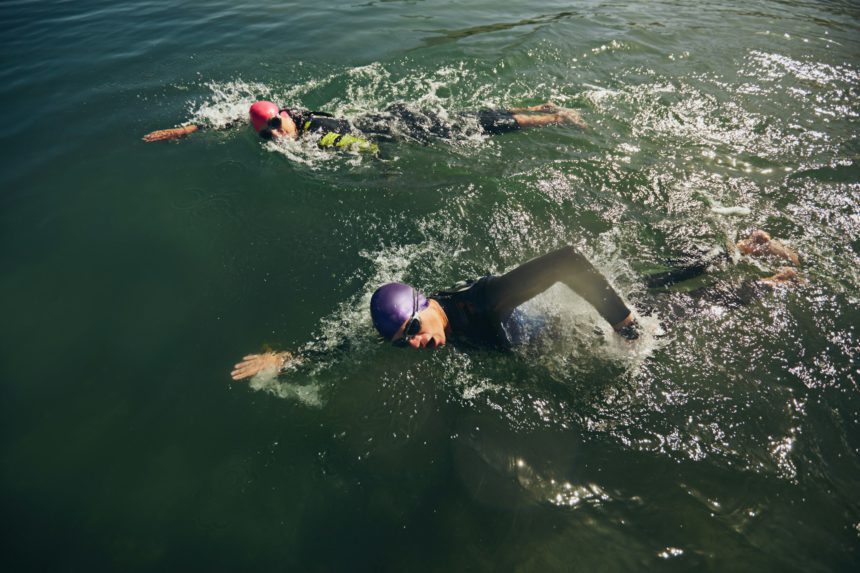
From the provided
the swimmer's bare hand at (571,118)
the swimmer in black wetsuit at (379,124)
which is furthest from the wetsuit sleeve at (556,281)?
the swimmer's bare hand at (571,118)

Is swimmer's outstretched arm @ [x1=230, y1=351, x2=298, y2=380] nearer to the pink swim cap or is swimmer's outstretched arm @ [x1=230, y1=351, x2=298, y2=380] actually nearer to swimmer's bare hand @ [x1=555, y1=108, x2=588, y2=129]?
the pink swim cap

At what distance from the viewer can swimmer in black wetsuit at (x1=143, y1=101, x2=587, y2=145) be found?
720 cm

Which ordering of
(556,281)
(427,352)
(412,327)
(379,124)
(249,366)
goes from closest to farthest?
(556,281) → (412,327) → (249,366) → (427,352) → (379,124)

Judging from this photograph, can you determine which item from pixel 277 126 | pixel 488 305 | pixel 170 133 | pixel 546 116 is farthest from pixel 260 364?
pixel 546 116

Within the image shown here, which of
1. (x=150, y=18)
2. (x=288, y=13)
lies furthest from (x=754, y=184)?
(x=150, y=18)

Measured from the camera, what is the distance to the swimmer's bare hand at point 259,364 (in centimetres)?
425

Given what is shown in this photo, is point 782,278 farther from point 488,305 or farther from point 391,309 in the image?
point 391,309

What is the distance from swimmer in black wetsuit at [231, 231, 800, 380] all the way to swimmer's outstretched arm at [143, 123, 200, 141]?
5.83 metres

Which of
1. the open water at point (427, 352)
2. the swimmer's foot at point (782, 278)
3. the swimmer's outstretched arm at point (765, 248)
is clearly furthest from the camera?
the swimmer's outstretched arm at point (765, 248)

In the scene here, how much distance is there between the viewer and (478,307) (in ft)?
12.9

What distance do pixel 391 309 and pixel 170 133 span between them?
6.87 m

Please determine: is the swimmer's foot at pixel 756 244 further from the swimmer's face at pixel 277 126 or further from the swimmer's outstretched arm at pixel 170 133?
the swimmer's outstretched arm at pixel 170 133

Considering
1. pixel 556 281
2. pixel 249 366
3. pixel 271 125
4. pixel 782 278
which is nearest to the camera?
pixel 556 281

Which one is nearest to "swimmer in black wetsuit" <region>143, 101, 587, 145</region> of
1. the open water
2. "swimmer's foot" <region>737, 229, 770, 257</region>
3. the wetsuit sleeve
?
the open water
